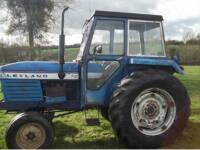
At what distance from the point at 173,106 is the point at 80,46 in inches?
84.5

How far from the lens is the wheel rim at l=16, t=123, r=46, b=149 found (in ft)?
20.3

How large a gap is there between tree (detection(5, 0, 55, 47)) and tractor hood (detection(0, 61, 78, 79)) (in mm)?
19004

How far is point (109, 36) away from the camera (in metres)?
7.09

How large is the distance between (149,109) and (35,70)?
2.01m

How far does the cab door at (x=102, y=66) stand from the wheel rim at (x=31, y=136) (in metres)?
0.98

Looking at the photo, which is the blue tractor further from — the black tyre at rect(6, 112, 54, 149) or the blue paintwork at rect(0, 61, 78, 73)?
the black tyre at rect(6, 112, 54, 149)

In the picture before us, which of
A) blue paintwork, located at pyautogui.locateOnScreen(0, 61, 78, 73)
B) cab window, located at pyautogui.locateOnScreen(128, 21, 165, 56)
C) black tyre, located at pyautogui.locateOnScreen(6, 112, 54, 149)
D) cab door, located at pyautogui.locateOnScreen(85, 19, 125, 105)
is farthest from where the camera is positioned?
cab window, located at pyautogui.locateOnScreen(128, 21, 165, 56)

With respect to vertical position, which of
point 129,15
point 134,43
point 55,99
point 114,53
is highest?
point 129,15

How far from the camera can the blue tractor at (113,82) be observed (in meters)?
6.48

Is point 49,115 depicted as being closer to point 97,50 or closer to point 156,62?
point 97,50

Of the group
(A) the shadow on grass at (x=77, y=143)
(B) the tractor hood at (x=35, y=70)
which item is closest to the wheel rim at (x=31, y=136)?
(A) the shadow on grass at (x=77, y=143)

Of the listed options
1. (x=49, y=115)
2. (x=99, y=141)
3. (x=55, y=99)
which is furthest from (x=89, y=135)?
(x=55, y=99)

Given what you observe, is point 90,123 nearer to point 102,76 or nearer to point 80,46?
point 102,76

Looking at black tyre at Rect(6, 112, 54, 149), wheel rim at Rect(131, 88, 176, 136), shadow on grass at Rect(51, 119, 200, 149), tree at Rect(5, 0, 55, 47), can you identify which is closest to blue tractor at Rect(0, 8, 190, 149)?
wheel rim at Rect(131, 88, 176, 136)
